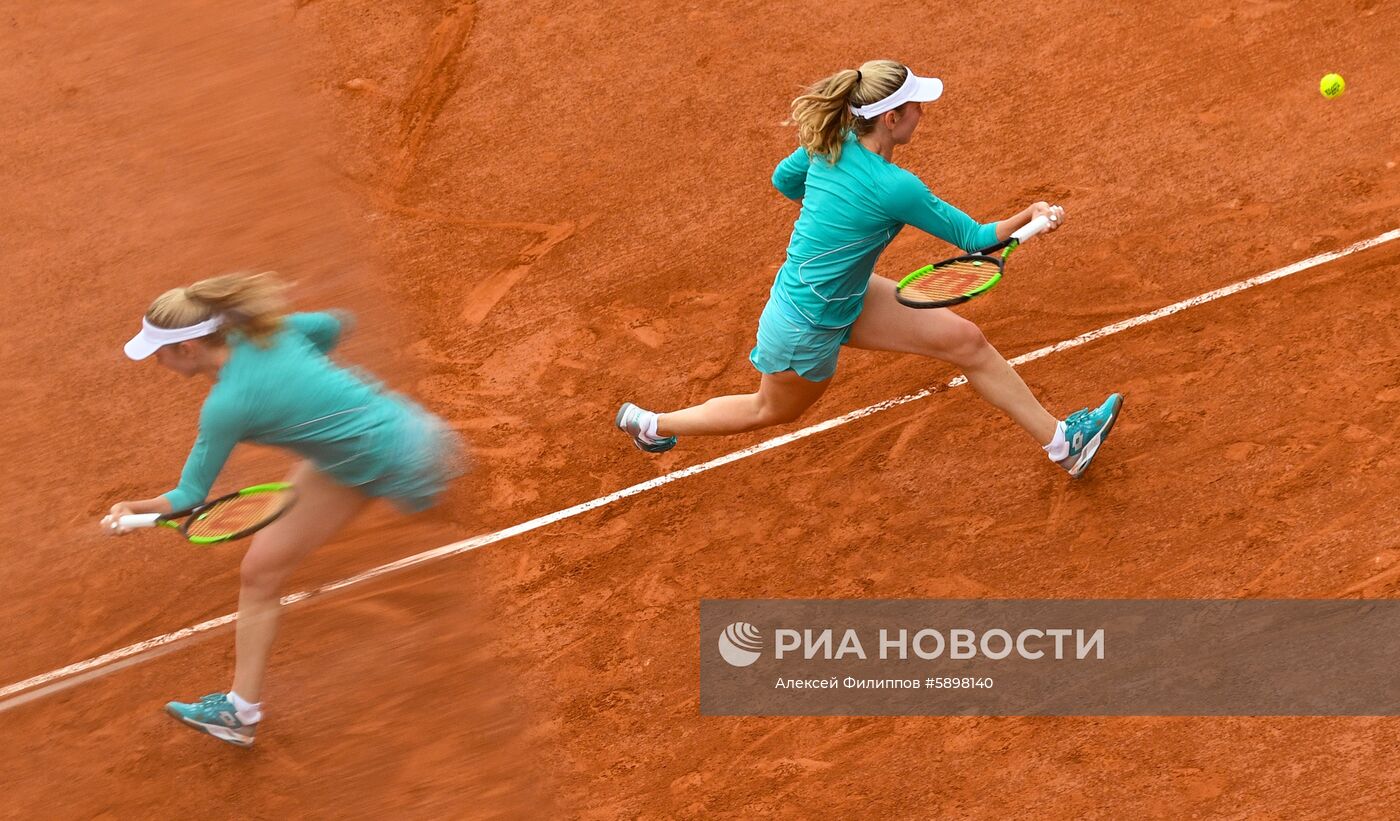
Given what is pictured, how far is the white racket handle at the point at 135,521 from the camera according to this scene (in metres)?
4.85

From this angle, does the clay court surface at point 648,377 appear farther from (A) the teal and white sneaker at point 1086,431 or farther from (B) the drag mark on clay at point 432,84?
(A) the teal and white sneaker at point 1086,431

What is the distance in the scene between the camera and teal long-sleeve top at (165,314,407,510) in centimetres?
482

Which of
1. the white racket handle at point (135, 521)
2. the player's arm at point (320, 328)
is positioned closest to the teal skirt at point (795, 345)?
the player's arm at point (320, 328)

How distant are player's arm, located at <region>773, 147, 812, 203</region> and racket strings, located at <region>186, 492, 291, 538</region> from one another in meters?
2.27

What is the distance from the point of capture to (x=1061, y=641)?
221 inches

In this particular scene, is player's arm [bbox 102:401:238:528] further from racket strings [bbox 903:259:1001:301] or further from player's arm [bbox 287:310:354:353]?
racket strings [bbox 903:259:1001:301]

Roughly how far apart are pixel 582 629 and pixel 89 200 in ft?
13.2

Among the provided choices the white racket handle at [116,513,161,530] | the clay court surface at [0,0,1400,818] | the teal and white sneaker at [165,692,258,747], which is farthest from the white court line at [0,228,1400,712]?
the white racket handle at [116,513,161,530]

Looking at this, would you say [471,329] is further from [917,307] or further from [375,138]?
[917,307]

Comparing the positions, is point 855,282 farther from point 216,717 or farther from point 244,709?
point 216,717

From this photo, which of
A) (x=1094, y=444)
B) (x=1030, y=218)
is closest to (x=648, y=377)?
(x=1094, y=444)

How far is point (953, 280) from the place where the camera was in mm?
5281

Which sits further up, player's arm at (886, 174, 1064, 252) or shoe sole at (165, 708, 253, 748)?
player's arm at (886, 174, 1064, 252)

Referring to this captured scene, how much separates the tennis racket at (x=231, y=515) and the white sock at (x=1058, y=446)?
3.09 metres
